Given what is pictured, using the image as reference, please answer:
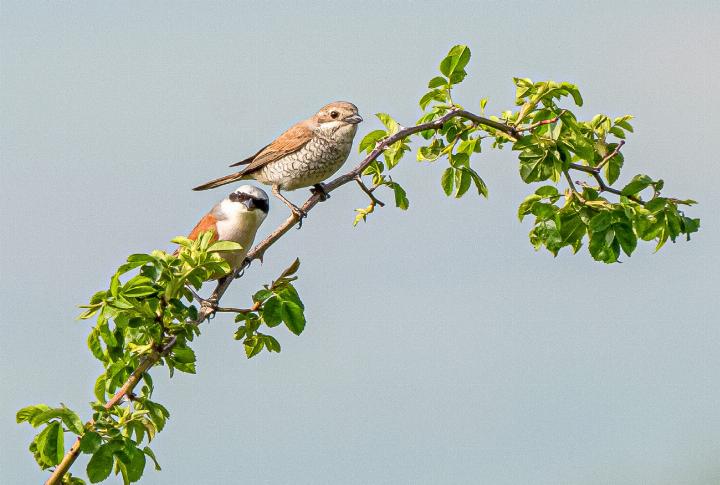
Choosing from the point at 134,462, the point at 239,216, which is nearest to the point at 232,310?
the point at 134,462

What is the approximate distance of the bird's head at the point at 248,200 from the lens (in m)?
6.61

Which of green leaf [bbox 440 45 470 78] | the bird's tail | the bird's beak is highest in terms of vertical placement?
the bird's beak

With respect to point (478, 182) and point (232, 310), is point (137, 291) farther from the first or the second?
point (478, 182)

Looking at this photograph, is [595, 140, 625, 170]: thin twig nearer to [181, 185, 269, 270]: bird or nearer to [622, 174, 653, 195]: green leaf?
[622, 174, 653, 195]: green leaf

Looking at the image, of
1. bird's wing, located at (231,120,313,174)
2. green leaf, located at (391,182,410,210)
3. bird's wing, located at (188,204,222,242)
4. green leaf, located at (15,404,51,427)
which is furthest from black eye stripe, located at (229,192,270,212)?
green leaf, located at (15,404,51,427)

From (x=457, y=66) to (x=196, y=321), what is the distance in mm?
1842

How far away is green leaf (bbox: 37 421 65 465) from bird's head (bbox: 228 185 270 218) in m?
3.06

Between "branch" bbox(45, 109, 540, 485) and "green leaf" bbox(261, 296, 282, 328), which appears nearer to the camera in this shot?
"branch" bbox(45, 109, 540, 485)

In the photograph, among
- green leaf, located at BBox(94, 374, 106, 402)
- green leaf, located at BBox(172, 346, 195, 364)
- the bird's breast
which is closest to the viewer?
green leaf, located at BBox(172, 346, 195, 364)

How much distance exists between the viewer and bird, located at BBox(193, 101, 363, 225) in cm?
696

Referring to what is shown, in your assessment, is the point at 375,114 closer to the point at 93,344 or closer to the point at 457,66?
the point at 457,66

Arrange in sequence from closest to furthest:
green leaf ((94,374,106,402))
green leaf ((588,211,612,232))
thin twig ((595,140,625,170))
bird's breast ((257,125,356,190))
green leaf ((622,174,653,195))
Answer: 1. green leaf ((94,374,106,402))
2. green leaf ((588,211,612,232))
3. green leaf ((622,174,653,195))
4. thin twig ((595,140,625,170))
5. bird's breast ((257,125,356,190))

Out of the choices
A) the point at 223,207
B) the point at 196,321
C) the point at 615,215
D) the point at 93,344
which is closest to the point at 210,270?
the point at 196,321

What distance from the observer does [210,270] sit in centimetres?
384
